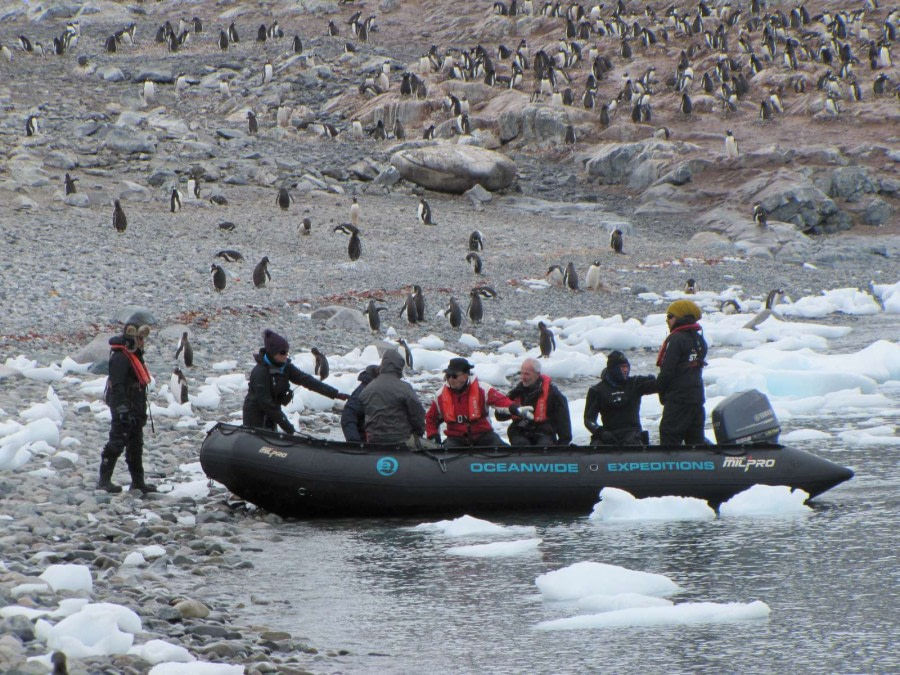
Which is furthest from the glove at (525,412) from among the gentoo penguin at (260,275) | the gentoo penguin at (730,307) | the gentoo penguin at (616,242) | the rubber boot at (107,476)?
the gentoo penguin at (616,242)

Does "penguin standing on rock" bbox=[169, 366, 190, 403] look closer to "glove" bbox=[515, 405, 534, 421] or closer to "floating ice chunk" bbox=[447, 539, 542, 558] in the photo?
"glove" bbox=[515, 405, 534, 421]

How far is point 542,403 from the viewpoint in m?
8.38

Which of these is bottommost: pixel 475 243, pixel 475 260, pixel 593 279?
pixel 593 279

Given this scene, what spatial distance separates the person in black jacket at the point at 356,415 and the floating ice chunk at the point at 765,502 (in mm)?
2644

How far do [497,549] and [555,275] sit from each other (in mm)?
13314

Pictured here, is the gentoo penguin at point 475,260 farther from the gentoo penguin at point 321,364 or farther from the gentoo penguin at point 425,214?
the gentoo penguin at point 321,364

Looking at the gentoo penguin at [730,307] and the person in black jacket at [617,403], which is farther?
the gentoo penguin at [730,307]

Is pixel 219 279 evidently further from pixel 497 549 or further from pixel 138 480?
pixel 497 549

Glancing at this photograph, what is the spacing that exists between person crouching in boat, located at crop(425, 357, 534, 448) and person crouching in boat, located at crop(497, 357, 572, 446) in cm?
8

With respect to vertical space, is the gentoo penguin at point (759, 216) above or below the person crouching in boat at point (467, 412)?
above

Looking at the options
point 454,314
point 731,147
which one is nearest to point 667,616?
point 454,314

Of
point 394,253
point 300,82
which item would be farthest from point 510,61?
point 394,253

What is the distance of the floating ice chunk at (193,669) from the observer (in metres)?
4.56

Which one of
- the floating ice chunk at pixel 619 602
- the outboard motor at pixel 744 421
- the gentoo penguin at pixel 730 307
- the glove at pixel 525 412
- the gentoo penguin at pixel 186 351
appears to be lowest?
the floating ice chunk at pixel 619 602
